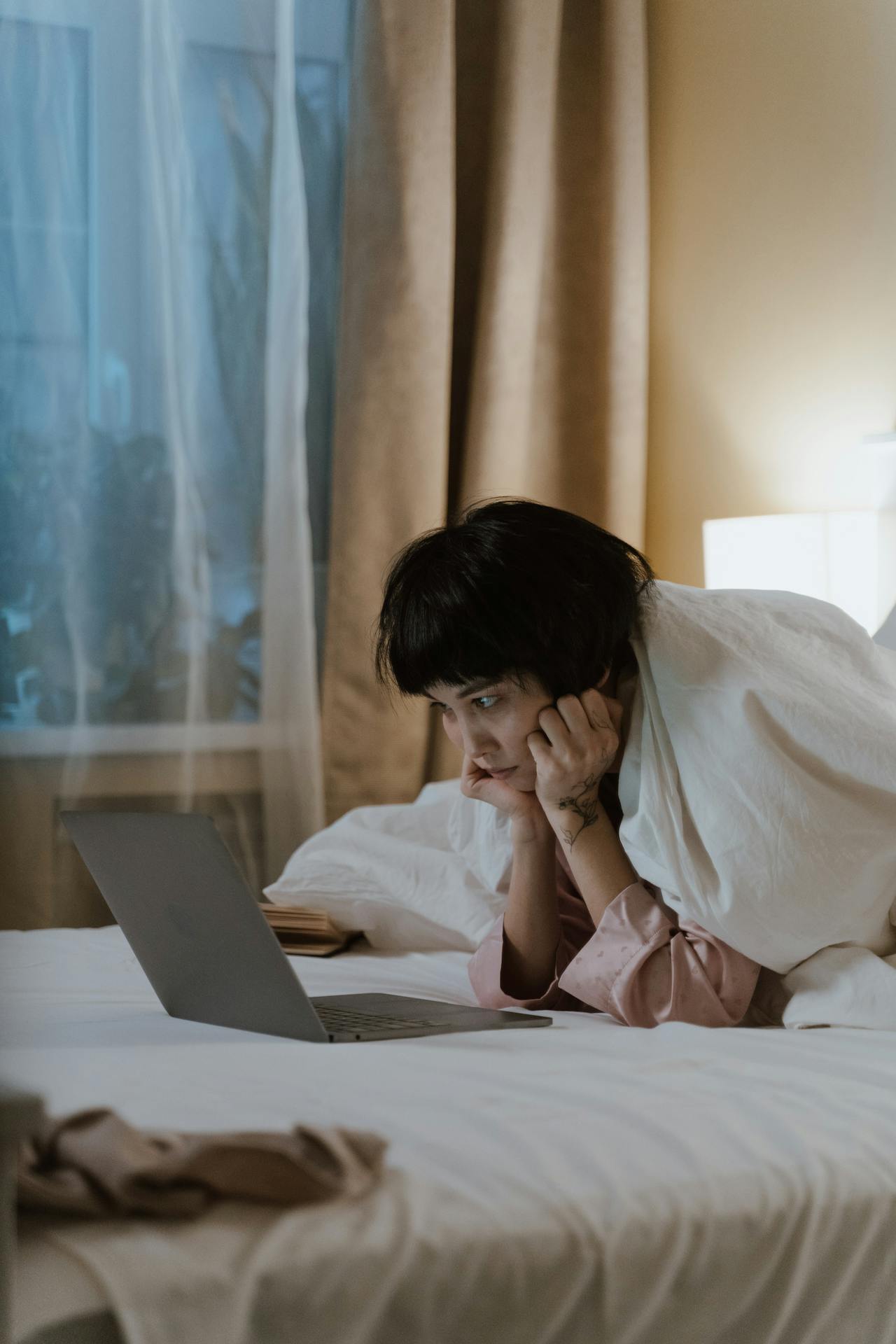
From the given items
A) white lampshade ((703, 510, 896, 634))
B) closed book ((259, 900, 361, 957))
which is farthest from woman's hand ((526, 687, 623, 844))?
white lampshade ((703, 510, 896, 634))

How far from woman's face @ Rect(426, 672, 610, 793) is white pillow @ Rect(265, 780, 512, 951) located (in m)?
0.19

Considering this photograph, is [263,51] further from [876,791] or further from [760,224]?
[876,791]

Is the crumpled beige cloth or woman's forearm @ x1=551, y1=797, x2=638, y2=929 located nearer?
the crumpled beige cloth

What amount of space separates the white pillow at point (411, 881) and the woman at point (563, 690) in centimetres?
21

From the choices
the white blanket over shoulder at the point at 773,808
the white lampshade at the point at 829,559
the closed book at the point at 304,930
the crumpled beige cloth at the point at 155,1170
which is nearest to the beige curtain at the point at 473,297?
the white lampshade at the point at 829,559

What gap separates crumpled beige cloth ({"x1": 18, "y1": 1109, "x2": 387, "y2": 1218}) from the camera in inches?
19.2

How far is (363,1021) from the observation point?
95 centimetres

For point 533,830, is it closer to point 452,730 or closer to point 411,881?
point 452,730

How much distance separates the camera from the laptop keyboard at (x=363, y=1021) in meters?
0.92

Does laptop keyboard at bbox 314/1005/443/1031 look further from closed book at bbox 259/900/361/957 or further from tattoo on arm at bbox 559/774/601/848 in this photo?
closed book at bbox 259/900/361/957

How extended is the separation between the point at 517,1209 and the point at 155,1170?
0.55ft

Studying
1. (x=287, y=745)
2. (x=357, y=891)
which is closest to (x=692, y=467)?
(x=287, y=745)

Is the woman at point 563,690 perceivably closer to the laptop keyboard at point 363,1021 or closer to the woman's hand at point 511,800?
the woman's hand at point 511,800

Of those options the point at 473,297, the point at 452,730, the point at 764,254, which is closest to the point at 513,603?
the point at 452,730
